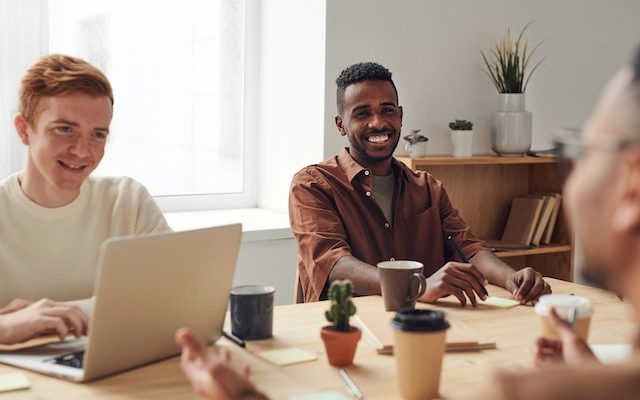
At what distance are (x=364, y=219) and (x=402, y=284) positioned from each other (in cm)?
80

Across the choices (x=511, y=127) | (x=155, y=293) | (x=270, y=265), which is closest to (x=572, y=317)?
(x=155, y=293)

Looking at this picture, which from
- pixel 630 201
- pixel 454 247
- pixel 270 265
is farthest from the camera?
pixel 270 265

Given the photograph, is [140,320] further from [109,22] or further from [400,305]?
[109,22]

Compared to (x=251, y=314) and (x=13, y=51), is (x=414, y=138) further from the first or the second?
(x=251, y=314)

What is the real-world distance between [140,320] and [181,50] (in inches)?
95.1

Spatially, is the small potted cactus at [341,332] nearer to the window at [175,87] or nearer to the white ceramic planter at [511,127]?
the window at [175,87]

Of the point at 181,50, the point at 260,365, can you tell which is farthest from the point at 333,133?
the point at 260,365

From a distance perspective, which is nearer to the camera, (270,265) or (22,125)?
(22,125)

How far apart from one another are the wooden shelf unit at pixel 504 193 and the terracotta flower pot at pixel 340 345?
2.37 metres

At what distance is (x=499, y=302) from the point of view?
208 cm

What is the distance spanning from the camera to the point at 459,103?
4.00 metres

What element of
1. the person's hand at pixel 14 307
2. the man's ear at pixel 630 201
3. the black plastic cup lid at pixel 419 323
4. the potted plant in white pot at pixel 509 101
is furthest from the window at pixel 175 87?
the man's ear at pixel 630 201

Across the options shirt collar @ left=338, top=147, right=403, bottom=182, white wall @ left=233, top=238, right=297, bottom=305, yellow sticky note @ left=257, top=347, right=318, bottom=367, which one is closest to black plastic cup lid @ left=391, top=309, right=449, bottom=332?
yellow sticky note @ left=257, top=347, right=318, bottom=367

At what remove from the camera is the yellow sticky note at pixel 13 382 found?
139cm
